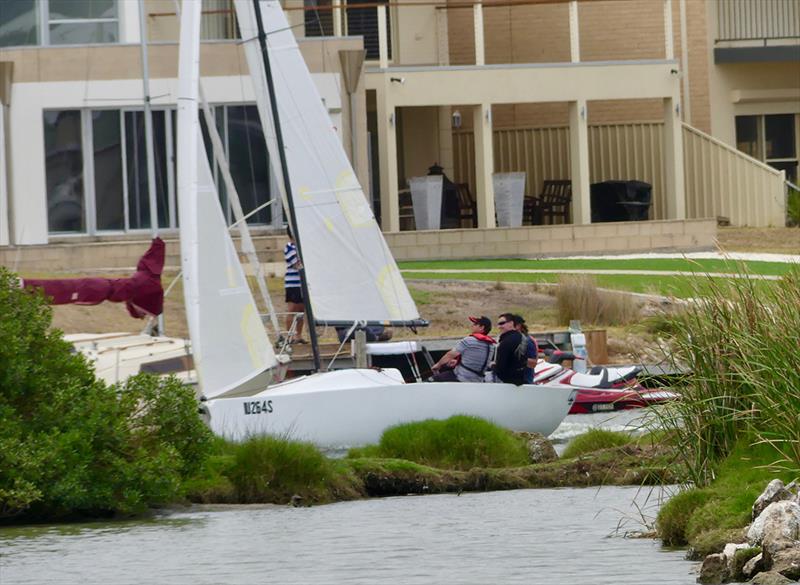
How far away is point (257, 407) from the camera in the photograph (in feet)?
65.0

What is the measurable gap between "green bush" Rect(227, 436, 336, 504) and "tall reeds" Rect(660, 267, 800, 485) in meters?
4.62

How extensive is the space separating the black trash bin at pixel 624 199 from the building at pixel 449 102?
50cm

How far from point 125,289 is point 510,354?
4660 millimetres

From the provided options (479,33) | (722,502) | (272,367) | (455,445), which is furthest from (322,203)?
(479,33)

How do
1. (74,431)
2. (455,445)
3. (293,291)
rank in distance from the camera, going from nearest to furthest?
(74,431), (455,445), (293,291)

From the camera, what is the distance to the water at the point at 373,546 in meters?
11.6

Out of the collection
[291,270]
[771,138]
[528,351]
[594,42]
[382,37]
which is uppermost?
[594,42]

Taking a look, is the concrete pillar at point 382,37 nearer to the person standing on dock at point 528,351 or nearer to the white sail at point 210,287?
the person standing on dock at point 528,351

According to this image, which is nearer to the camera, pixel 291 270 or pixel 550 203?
pixel 291 270

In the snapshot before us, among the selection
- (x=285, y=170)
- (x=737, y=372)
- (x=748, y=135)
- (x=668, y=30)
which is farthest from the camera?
(x=748, y=135)

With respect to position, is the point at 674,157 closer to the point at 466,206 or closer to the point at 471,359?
the point at 466,206

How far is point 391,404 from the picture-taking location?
20.2m

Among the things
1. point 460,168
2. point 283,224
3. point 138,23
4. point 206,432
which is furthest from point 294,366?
point 460,168

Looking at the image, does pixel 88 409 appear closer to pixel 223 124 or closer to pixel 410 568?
pixel 410 568
